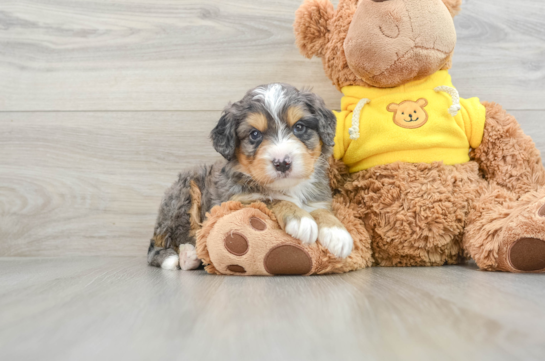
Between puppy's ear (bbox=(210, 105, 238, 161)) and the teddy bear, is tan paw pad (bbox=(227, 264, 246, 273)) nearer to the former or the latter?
the teddy bear

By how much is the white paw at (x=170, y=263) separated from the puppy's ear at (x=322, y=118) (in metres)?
0.89

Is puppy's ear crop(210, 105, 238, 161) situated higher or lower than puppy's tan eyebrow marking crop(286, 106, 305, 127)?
lower

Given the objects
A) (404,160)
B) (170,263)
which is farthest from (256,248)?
(404,160)

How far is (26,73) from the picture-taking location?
248 cm

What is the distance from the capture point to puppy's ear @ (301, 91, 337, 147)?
5.58 ft

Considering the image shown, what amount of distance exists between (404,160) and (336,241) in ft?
1.74

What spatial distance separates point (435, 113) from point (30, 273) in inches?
71.6

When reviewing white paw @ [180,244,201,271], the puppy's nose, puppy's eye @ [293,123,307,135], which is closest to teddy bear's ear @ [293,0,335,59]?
puppy's eye @ [293,123,307,135]

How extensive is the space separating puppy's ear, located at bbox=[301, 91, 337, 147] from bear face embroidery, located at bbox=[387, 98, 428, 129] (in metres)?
0.29

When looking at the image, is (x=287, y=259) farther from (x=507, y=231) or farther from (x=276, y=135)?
(x=507, y=231)

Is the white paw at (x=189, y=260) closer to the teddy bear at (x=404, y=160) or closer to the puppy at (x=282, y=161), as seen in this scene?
the puppy at (x=282, y=161)

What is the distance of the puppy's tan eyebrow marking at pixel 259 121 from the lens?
1.63 metres

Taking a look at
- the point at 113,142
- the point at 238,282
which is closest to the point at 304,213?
the point at 238,282

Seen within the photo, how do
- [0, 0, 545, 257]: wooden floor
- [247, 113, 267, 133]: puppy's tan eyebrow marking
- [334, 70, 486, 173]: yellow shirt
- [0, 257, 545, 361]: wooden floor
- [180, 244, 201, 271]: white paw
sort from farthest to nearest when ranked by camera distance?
1. [0, 0, 545, 257]: wooden floor
2. [180, 244, 201, 271]: white paw
3. [334, 70, 486, 173]: yellow shirt
4. [247, 113, 267, 133]: puppy's tan eyebrow marking
5. [0, 257, 545, 361]: wooden floor
